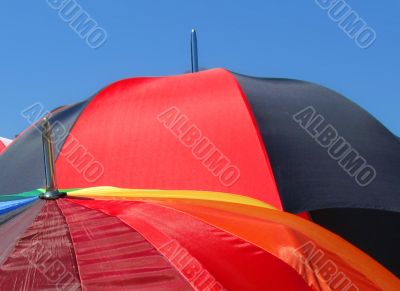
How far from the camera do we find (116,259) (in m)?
2.59

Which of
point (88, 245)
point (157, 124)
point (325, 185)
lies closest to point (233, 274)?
point (88, 245)

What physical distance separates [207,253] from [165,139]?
262 centimetres

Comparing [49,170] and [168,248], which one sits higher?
[168,248]

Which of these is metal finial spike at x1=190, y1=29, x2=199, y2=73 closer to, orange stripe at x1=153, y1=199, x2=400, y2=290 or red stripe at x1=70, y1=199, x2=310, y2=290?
orange stripe at x1=153, y1=199, x2=400, y2=290

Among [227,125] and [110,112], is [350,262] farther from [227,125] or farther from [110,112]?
[110,112]

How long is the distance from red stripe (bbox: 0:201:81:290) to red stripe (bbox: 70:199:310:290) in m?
0.28

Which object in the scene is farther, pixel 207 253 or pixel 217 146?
pixel 217 146

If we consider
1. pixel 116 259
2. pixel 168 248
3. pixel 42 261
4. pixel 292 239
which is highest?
pixel 292 239

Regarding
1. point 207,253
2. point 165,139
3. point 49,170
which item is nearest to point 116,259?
point 207,253

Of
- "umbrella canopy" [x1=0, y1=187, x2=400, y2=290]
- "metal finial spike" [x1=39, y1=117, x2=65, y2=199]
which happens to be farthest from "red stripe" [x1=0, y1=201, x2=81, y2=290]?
"metal finial spike" [x1=39, y1=117, x2=65, y2=199]

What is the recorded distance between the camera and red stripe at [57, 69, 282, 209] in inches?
196

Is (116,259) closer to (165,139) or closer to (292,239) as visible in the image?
(292,239)

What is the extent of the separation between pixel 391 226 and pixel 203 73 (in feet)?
7.03

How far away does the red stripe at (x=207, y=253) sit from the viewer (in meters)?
2.60
